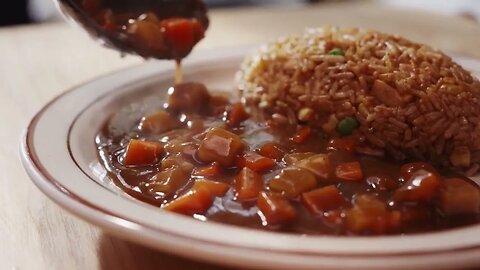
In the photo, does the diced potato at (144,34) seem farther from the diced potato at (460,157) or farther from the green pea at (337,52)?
the diced potato at (460,157)

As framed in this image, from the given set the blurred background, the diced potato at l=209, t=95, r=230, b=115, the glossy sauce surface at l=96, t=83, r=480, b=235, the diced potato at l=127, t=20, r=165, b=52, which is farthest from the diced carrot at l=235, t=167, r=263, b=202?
the blurred background

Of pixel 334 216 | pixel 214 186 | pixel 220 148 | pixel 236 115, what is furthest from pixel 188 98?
pixel 334 216

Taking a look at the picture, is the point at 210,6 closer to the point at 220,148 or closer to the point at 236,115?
the point at 236,115

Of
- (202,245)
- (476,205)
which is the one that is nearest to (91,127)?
(202,245)

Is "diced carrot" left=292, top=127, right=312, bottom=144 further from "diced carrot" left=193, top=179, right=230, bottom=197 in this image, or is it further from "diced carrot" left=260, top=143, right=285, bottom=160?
"diced carrot" left=193, top=179, right=230, bottom=197

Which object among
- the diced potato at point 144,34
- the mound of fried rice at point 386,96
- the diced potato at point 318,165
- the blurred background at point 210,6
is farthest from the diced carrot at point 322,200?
the blurred background at point 210,6

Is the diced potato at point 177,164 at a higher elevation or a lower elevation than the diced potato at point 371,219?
lower

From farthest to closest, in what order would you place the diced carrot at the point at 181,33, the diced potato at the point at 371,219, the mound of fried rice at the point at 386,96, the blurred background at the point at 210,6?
1. the blurred background at the point at 210,6
2. the diced carrot at the point at 181,33
3. the mound of fried rice at the point at 386,96
4. the diced potato at the point at 371,219
